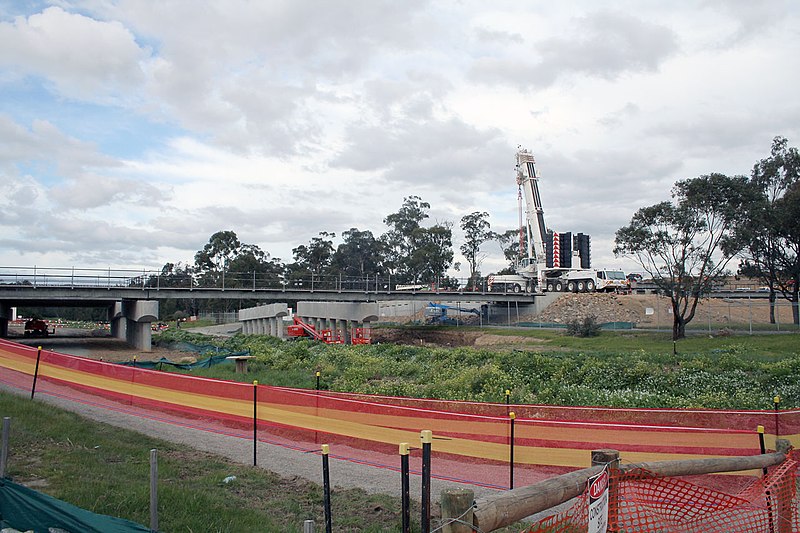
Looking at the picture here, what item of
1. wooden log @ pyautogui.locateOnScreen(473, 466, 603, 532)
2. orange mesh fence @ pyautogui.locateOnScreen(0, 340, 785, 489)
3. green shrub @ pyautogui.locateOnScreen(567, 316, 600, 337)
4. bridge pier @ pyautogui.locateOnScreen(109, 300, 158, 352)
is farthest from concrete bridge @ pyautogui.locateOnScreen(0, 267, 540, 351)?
wooden log @ pyautogui.locateOnScreen(473, 466, 603, 532)

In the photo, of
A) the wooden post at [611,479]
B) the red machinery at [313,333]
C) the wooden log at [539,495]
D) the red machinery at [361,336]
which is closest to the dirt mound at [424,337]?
the red machinery at [361,336]

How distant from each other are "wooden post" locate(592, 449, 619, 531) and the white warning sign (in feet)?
0.52

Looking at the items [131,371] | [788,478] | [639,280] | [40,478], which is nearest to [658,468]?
[788,478]

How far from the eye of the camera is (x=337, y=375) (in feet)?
81.6

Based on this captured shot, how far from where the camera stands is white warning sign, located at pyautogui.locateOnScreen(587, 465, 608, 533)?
14.3 ft

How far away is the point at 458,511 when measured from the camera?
3.74 meters

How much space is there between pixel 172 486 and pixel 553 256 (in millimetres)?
55408

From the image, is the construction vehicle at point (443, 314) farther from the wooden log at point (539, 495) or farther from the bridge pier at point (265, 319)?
the wooden log at point (539, 495)

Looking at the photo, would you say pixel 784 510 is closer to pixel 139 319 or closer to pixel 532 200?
pixel 139 319

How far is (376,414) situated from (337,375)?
1444 cm

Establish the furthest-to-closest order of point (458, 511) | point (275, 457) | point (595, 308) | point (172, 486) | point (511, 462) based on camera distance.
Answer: point (595, 308)
point (275, 457)
point (511, 462)
point (172, 486)
point (458, 511)

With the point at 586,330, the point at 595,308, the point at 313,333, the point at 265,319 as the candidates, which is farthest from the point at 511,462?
the point at 265,319

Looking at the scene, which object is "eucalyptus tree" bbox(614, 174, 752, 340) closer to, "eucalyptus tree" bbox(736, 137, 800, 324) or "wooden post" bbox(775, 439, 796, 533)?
"eucalyptus tree" bbox(736, 137, 800, 324)

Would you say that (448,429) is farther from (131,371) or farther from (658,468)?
(131,371)
